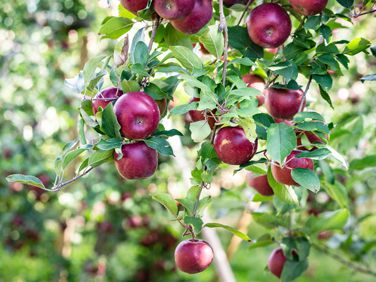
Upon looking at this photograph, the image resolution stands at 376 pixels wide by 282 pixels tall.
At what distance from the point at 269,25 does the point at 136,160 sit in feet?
1.04

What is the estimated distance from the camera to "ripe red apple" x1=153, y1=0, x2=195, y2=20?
81cm

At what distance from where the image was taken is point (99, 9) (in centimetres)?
352

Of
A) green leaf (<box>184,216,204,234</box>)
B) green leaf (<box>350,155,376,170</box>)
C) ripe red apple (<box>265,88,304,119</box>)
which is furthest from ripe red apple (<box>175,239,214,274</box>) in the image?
green leaf (<box>350,155,376,170</box>)

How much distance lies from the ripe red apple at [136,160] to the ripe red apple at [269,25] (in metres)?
0.27

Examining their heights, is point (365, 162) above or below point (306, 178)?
below

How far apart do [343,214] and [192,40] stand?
603 mm

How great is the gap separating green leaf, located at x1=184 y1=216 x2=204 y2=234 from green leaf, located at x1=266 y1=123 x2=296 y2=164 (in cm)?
18

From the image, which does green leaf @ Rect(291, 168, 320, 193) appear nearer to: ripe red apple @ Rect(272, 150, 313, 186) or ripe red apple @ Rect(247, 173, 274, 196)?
ripe red apple @ Rect(272, 150, 313, 186)

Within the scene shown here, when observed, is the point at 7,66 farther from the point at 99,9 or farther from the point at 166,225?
the point at 166,225

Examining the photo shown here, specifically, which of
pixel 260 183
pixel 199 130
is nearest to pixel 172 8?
pixel 199 130

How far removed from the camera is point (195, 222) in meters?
0.89

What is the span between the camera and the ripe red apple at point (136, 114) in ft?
2.67

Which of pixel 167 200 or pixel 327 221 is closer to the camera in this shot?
pixel 167 200

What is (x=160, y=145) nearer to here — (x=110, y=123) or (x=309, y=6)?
(x=110, y=123)
